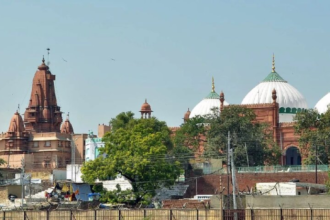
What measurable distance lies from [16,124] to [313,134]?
29872mm

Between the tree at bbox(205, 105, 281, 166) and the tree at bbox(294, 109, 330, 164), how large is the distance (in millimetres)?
2106

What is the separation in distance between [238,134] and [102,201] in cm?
1395

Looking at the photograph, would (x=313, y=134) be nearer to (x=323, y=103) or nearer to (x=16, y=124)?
(x=323, y=103)

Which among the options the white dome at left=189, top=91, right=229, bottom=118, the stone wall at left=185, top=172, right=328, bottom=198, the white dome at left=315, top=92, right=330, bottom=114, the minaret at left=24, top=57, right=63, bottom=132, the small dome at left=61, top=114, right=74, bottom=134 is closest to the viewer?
the stone wall at left=185, top=172, right=328, bottom=198

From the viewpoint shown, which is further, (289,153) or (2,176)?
(289,153)

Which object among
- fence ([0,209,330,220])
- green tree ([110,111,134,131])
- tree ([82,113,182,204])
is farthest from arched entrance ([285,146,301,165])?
fence ([0,209,330,220])

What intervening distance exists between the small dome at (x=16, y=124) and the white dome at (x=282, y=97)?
19161 millimetres

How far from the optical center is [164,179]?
5719 centimetres

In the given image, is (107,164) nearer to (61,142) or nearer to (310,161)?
(310,161)

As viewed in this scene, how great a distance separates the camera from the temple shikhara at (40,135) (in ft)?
271

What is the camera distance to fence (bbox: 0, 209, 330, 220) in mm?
39188

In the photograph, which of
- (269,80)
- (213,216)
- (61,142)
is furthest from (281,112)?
(213,216)

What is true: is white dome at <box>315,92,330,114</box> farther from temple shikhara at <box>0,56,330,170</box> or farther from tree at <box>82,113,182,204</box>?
tree at <box>82,113,182,204</box>

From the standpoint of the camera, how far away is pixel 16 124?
84688 mm
